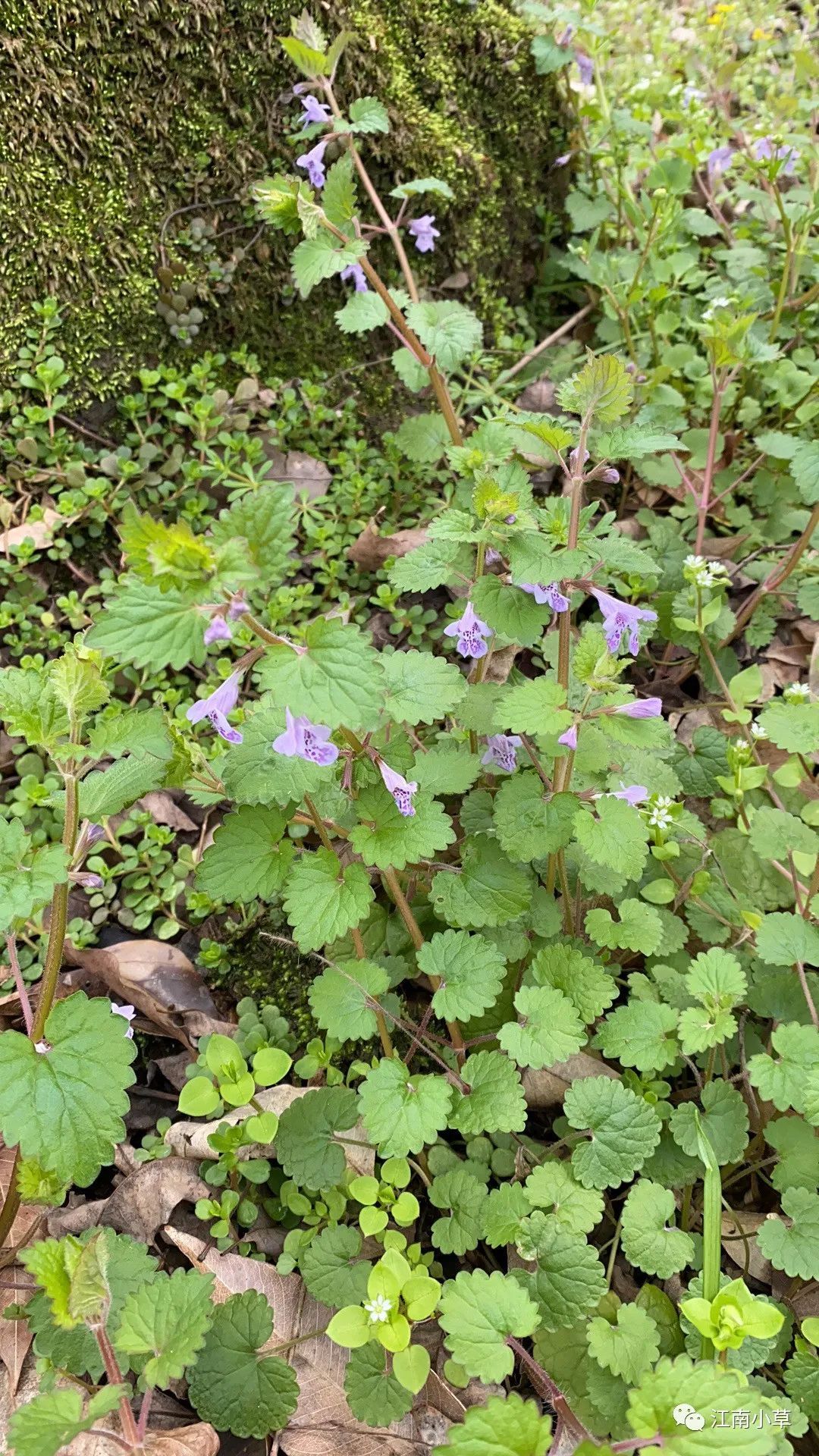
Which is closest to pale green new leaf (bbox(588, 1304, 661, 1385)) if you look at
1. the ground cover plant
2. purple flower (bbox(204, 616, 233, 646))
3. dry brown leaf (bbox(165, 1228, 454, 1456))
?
the ground cover plant

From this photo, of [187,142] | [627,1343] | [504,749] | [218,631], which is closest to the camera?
[218,631]

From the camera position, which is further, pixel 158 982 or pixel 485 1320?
pixel 158 982

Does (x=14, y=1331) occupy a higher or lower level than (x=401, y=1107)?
lower

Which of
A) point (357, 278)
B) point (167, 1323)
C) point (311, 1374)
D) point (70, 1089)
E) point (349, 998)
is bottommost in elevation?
point (311, 1374)

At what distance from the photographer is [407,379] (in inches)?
103

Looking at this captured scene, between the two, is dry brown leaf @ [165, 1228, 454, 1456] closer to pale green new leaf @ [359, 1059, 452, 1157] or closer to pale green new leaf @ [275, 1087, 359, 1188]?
pale green new leaf @ [275, 1087, 359, 1188]

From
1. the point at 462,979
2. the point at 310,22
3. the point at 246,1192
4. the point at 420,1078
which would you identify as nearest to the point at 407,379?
the point at 310,22

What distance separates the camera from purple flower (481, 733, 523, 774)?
2.00 metres

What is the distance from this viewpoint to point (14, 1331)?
5.63 ft

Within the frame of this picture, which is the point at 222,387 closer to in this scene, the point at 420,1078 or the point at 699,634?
the point at 699,634

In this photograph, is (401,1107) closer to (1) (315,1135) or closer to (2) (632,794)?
(1) (315,1135)

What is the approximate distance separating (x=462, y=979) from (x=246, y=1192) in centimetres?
71

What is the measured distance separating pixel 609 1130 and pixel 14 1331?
3.97 feet

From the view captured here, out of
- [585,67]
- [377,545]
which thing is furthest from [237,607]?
[585,67]
